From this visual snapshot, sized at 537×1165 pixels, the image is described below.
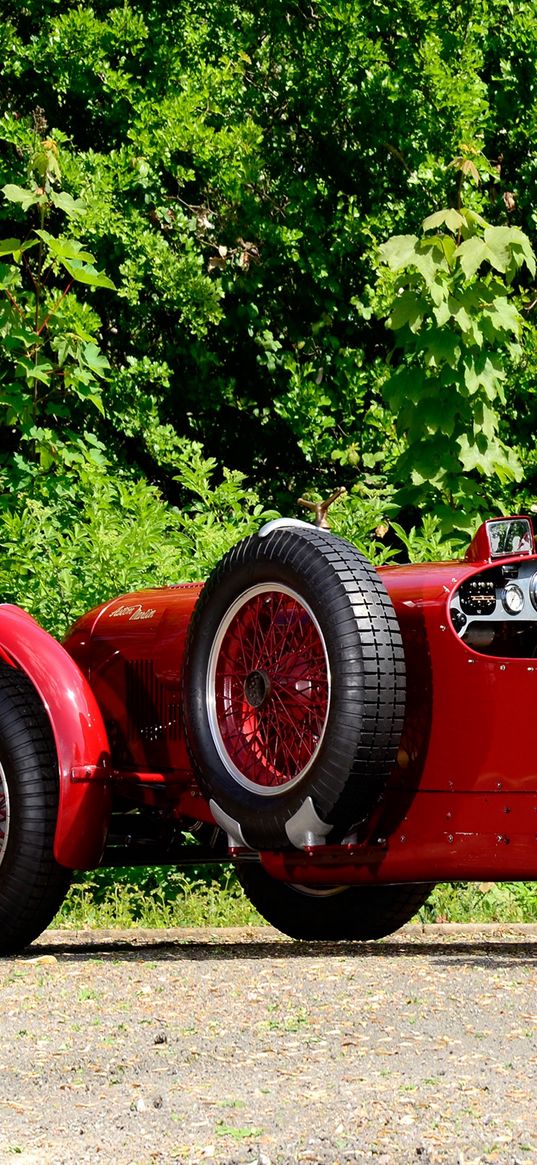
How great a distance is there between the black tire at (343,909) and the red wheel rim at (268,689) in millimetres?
1064

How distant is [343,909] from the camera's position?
6906mm

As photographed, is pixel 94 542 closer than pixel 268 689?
No

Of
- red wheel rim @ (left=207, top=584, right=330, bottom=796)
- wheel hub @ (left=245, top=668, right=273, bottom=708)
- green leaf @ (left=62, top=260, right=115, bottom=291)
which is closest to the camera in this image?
red wheel rim @ (left=207, top=584, right=330, bottom=796)

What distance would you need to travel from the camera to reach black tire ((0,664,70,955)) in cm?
639

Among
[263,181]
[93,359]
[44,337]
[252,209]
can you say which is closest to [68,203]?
[44,337]

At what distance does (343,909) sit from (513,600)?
1782mm

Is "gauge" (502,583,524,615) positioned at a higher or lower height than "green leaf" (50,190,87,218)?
lower

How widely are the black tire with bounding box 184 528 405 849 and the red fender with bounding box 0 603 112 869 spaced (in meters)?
0.53

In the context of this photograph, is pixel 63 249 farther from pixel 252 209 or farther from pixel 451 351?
pixel 252 209

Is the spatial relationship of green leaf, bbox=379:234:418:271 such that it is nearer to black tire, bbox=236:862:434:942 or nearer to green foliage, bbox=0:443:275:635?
green foliage, bbox=0:443:275:635

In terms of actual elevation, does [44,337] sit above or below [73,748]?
above

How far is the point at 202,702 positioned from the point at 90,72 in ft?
26.0

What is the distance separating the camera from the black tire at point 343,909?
22.5ft

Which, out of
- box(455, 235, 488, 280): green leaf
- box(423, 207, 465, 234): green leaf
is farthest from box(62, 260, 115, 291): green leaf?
box(455, 235, 488, 280): green leaf
